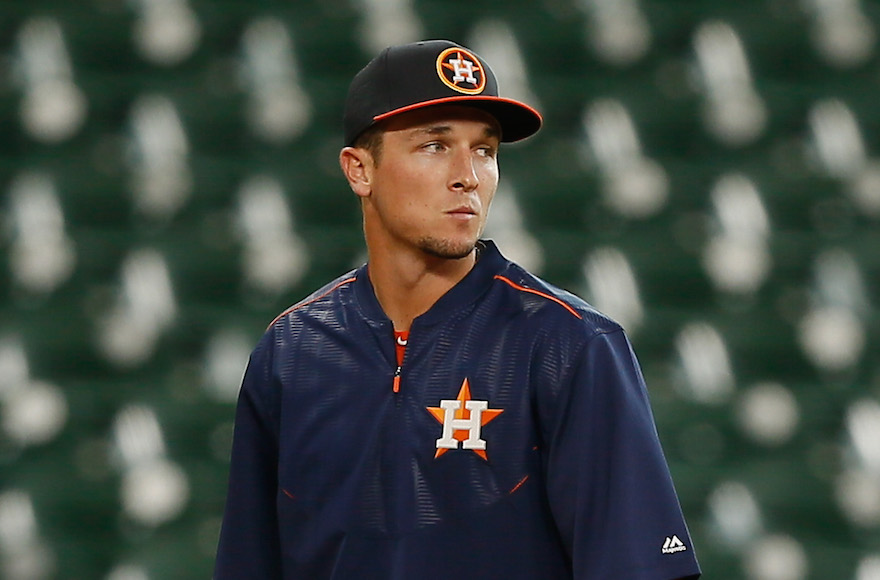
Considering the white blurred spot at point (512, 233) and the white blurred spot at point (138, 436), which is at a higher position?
the white blurred spot at point (512, 233)

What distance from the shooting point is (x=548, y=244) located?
6.91ft

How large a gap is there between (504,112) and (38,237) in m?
1.32

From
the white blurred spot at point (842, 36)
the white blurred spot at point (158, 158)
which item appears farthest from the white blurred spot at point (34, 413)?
the white blurred spot at point (842, 36)

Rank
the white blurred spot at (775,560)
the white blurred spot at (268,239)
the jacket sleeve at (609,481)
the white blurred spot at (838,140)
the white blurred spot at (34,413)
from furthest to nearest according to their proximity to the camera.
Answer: the white blurred spot at (838,140), the white blurred spot at (268,239), the white blurred spot at (34,413), the white blurred spot at (775,560), the jacket sleeve at (609,481)

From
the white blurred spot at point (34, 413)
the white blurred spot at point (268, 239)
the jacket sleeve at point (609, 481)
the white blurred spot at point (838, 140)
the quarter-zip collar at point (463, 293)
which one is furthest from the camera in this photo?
the white blurred spot at point (838, 140)

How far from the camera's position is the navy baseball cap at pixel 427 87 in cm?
97

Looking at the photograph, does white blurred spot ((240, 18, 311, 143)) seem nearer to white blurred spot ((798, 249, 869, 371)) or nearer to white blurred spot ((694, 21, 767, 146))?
white blurred spot ((694, 21, 767, 146))

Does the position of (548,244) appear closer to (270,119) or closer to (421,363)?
(270,119)

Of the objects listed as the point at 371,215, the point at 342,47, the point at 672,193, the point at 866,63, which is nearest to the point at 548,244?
the point at 672,193

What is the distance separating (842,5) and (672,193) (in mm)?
499

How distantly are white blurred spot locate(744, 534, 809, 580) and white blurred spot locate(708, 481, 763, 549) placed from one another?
23 mm

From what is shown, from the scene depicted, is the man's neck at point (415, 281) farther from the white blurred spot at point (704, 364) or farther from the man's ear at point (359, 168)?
the white blurred spot at point (704, 364)

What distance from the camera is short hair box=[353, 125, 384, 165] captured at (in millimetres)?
1020

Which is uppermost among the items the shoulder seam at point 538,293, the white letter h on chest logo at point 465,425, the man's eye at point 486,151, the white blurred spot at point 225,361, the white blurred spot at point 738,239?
the white blurred spot at point 738,239
